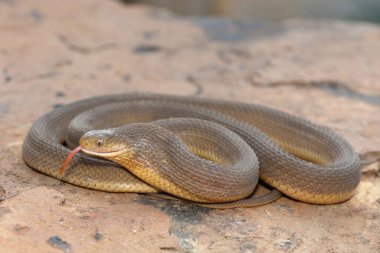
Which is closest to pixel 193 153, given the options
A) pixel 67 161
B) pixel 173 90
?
pixel 67 161

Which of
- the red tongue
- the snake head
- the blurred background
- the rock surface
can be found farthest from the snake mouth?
the blurred background

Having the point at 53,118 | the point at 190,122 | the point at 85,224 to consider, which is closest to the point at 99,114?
the point at 53,118

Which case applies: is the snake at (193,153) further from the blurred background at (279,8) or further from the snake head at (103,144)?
the blurred background at (279,8)

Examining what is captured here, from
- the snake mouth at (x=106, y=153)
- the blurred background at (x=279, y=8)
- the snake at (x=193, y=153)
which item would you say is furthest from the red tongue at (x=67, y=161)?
the blurred background at (x=279, y=8)

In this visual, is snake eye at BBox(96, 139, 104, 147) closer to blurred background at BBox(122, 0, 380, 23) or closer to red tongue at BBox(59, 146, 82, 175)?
red tongue at BBox(59, 146, 82, 175)

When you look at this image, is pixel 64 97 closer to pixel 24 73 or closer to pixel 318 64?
pixel 24 73

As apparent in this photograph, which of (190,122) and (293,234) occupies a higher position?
(190,122)

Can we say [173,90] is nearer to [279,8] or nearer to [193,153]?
[193,153]
